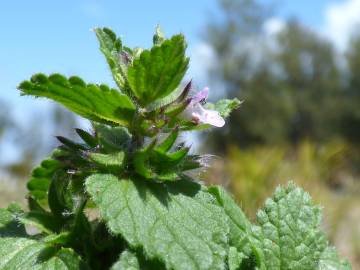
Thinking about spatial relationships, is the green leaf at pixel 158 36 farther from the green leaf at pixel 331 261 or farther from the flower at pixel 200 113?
the green leaf at pixel 331 261

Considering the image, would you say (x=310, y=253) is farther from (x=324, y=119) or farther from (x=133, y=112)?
(x=324, y=119)

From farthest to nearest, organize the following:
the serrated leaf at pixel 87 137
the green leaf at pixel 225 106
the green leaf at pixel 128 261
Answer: the green leaf at pixel 225 106 → the serrated leaf at pixel 87 137 → the green leaf at pixel 128 261

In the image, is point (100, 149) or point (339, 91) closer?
point (100, 149)

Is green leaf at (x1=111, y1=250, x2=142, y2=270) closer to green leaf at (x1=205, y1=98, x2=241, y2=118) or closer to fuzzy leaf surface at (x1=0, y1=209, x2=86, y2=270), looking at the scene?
fuzzy leaf surface at (x1=0, y1=209, x2=86, y2=270)

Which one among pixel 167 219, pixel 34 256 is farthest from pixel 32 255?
pixel 167 219

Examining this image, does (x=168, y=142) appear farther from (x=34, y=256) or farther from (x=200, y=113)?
(x=34, y=256)

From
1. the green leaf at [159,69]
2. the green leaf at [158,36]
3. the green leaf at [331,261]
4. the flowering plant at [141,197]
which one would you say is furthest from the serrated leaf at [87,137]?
the green leaf at [331,261]

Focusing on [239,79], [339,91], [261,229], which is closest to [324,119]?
[339,91]
